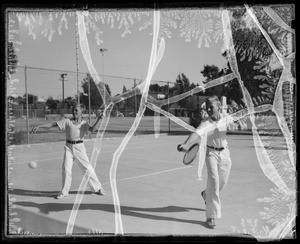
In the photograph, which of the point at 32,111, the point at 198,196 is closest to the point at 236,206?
the point at 198,196

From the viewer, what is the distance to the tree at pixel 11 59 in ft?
9.72

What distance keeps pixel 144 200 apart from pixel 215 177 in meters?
1.15

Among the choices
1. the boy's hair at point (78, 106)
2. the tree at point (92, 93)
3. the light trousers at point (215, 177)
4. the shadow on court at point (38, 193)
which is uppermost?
the tree at point (92, 93)

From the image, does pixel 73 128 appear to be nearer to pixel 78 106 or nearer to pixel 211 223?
pixel 78 106

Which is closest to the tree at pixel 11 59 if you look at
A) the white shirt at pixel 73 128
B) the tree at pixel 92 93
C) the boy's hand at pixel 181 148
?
the tree at pixel 92 93

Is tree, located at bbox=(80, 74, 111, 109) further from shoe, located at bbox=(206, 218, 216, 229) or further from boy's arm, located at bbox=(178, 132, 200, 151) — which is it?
shoe, located at bbox=(206, 218, 216, 229)

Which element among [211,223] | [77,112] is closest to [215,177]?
[211,223]

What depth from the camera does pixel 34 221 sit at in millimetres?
3420

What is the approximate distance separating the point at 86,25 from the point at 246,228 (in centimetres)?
241

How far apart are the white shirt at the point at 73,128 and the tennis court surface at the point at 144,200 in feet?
1.98

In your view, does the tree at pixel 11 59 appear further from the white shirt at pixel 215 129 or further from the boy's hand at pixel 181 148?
the white shirt at pixel 215 129

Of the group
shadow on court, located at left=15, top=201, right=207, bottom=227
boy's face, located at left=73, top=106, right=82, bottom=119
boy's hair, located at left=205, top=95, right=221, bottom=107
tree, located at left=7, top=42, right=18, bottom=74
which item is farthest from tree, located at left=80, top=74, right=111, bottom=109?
shadow on court, located at left=15, top=201, right=207, bottom=227

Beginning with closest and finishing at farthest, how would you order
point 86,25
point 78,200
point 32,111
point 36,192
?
point 86,25 → point 78,200 → point 36,192 → point 32,111

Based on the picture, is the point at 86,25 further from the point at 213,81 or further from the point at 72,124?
the point at 72,124
